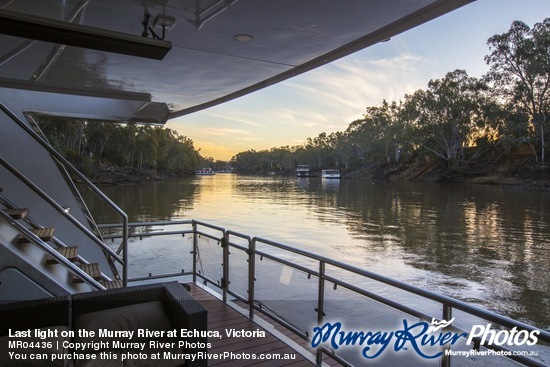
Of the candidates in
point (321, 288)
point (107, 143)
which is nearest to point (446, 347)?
point (321, 288)

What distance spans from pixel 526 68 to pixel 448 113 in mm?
9814

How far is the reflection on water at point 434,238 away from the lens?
7.98m

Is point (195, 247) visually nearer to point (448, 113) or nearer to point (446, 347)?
point (446, 347)

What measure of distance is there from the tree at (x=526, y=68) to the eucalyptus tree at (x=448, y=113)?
303cm

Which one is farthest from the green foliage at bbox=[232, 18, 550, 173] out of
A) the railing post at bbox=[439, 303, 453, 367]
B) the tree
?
the railing post at bbox=[439, 303, 453, 367]

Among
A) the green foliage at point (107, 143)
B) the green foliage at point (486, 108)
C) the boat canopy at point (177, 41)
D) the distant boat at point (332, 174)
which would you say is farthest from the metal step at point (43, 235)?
the distant boat at point (332, 174)

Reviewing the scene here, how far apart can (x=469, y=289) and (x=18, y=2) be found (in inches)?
341

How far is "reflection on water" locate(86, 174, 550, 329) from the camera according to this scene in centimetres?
798

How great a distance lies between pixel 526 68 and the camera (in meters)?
35.7

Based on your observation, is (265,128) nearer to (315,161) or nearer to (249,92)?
(249,92)

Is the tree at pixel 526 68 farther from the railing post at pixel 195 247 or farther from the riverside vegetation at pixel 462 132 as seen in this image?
the railing post at pixel 195 247

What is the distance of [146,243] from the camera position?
5.35 metres

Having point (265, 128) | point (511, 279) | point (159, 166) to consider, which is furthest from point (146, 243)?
point (159, 166)

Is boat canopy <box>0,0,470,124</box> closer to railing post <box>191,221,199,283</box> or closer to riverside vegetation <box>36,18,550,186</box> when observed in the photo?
railing post <box>191,221,199,283</box>
